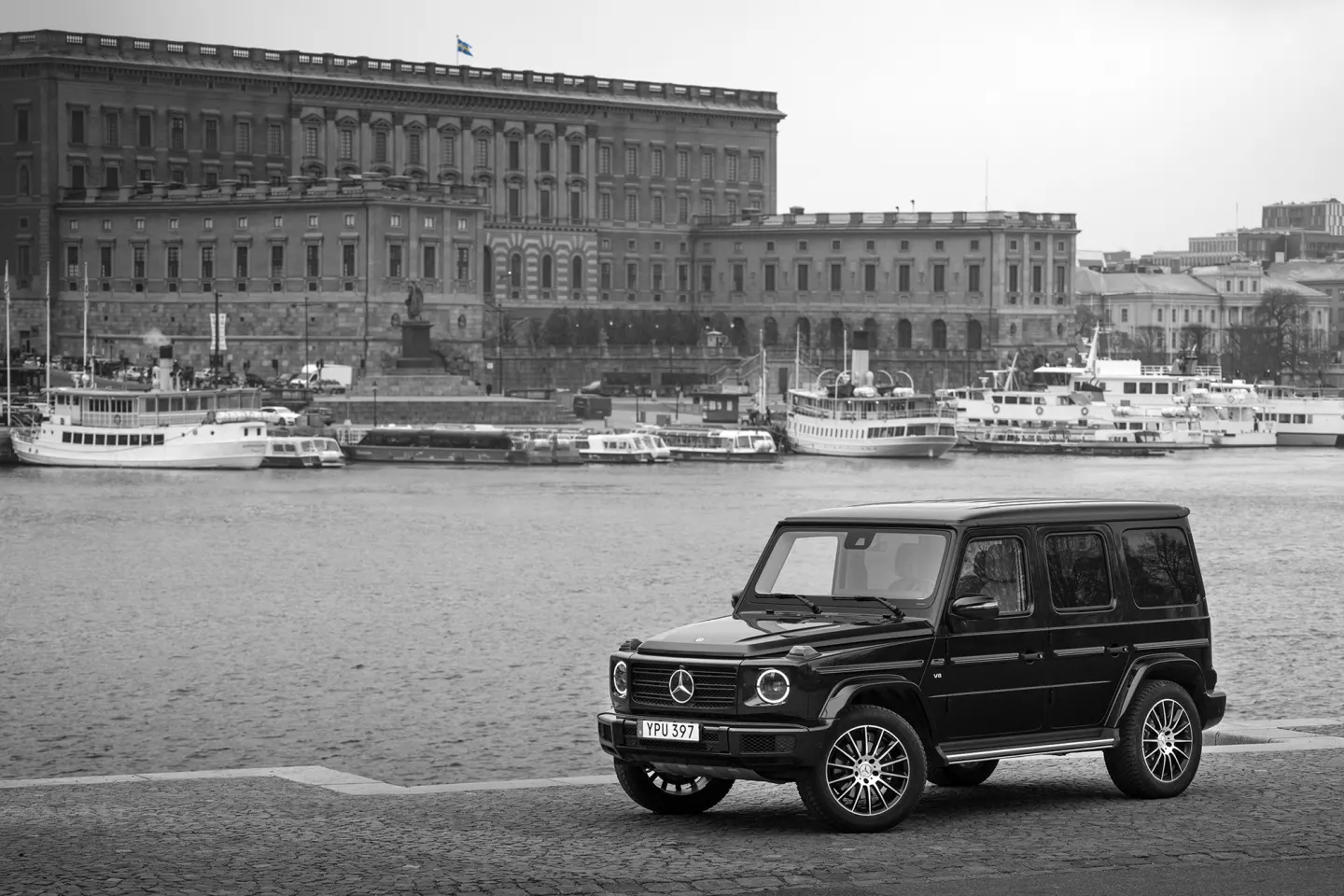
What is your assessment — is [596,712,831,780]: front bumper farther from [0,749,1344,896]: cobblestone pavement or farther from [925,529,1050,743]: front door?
[925,529,1050,743]: front door

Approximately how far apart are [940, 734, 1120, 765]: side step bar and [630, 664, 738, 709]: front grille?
1.65m

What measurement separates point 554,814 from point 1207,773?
5.08 meters

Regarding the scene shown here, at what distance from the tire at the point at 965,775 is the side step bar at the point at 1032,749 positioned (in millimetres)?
743

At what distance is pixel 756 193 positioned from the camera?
15975 centimetres

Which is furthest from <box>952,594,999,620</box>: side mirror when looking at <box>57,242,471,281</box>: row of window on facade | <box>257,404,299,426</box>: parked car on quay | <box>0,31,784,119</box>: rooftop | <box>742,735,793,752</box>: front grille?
<box>0,31,784,119</box>: rooftop

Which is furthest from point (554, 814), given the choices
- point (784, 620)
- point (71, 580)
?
point (71, 580)

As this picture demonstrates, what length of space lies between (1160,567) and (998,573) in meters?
1.55

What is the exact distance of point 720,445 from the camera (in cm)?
10306

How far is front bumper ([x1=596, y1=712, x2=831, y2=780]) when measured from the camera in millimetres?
14031

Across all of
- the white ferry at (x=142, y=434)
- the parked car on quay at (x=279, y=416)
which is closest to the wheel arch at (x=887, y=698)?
the white ferry at (x=142, y=434)

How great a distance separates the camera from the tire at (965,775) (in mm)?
16281

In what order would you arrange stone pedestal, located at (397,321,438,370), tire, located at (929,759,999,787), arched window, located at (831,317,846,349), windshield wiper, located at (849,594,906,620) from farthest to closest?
arched window, located at (831,317,846,349)
stone pedestal, located at (397,321,438,370)
tire, located at (929,759,999,787)
windshield wiper, located at (849,594,906,620)

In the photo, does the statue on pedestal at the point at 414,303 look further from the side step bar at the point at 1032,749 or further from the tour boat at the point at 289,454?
the side step bar at the point at 1032,749

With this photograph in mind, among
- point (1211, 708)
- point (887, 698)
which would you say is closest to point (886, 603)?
point (887, 698)
